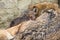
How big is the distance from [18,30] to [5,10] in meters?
1.65

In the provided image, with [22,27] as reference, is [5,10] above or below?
below

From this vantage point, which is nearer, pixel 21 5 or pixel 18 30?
pixel 18 30

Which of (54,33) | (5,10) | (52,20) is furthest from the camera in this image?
(5,10)

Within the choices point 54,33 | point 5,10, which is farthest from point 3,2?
point 54,33

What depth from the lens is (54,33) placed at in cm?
91

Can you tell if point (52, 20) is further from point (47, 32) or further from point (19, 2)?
point (19, 2)

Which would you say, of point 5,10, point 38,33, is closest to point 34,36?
point 38,33

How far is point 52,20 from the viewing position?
102 cm

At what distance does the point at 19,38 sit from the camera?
95 cm

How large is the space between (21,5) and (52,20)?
5.74ft

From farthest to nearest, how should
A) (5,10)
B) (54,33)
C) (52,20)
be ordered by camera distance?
(5,10)
(52,20)
(54,33)

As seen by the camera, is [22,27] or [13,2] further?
[13,2]

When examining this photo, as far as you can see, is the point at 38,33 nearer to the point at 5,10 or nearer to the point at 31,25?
the point at 31,25

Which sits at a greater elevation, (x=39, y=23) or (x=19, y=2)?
(x=39, y=23)
